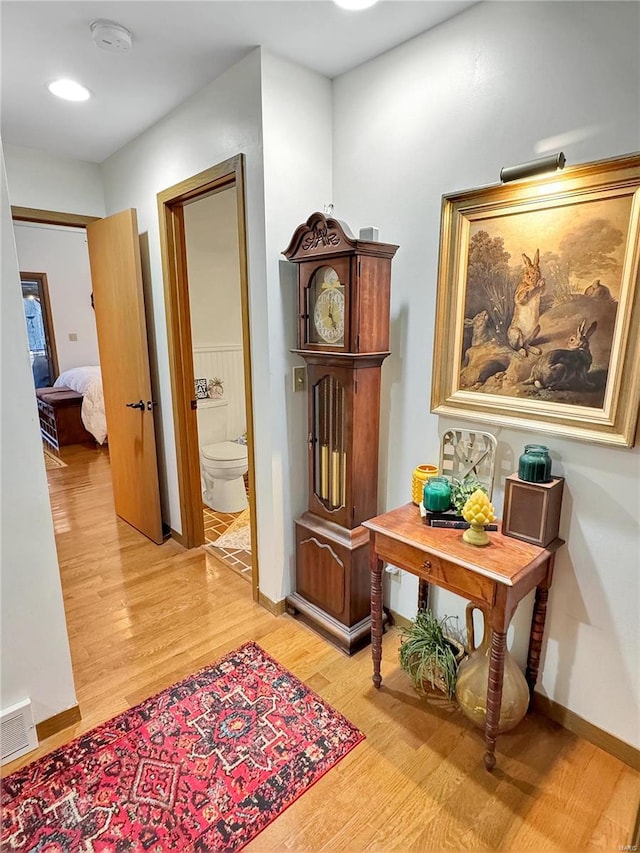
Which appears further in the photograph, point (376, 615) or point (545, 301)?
point (376, 615)

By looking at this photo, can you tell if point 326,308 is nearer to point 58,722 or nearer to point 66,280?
point 58,722

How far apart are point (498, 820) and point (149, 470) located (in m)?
2.50

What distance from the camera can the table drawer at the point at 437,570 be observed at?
4.83ft

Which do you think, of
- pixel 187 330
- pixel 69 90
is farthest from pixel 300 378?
pixel 69 90

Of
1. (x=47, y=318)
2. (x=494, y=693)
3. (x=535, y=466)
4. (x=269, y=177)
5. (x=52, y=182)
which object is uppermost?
(x=52, y=182)

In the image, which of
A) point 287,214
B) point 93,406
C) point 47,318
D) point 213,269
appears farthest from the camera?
point 47,318

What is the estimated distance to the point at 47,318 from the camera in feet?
21.7

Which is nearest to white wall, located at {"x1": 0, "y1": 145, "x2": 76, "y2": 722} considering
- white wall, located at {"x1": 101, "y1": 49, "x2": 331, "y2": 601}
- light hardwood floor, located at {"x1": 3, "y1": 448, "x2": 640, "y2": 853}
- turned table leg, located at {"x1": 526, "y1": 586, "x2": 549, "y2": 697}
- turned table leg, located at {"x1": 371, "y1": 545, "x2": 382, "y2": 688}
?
light hardwood floor, located at {"x1": 3, "y1": 448, "x2": 640, "y2": 853}

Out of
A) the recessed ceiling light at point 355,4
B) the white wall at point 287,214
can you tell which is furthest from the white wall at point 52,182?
the recessed ceiling light at point 355,4

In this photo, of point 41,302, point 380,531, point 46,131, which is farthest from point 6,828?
point 41,302

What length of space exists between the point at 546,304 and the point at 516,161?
0.50m

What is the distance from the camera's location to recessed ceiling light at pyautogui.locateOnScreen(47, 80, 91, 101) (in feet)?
6.91

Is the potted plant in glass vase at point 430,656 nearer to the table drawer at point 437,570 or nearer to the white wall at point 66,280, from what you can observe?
the table drawer at point 437,570

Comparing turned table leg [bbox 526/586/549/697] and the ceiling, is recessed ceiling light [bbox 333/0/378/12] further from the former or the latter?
turned table leg [bbox 526/586/549/697]
